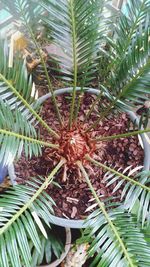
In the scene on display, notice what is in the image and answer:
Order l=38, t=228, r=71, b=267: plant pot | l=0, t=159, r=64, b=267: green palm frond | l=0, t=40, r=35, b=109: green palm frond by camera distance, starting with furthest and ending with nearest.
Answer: l=38, t=228, r=71, b=267: plant pot
l=0, t=40, r=35, b=109: green palm frond
l=0, t=159, r=64, b=267: green palm frond

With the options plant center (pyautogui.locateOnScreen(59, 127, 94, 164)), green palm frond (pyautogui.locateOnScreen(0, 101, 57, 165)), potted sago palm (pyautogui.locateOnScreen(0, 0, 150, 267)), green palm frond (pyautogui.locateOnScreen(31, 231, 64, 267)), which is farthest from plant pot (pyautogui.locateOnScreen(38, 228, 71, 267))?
green palm frond (pyautogui.locateOnScreen(0, 101, 57, 165))

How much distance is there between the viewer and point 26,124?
984mm

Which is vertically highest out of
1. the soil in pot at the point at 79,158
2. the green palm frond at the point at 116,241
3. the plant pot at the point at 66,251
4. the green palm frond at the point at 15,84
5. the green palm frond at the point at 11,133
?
the green palm frond at the point at 15,84

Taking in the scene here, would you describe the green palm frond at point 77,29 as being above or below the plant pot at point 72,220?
above

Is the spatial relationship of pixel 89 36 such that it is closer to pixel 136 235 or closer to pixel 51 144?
pixel 51 144

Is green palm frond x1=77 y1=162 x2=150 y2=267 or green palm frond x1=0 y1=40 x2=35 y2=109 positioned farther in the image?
green palm frond x1=0 y1=40 x2=35 y2=109

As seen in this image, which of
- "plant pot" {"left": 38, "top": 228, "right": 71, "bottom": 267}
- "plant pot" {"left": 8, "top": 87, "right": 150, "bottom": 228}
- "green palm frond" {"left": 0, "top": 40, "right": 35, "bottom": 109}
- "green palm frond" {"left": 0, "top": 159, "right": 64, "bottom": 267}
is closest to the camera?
"green palm frond" {"left": 0, "top": 159, "right": 64, "bottom": 267}

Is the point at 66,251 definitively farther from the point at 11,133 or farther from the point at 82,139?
the point at 11,133

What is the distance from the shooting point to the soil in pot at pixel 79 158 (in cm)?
115

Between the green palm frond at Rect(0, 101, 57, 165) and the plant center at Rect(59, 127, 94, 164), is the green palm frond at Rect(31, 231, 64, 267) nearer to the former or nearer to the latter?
the plant center at Rect(59, 127, 94, 164)

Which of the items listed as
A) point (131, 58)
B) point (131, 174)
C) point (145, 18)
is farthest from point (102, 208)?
point (145, 18)

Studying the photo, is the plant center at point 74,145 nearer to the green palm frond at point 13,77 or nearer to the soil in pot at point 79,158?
the soil in pot at point 79,158

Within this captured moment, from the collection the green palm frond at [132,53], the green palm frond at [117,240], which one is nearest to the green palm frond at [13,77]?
the green palm frond at [132,53]

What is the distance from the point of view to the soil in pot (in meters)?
1.15
